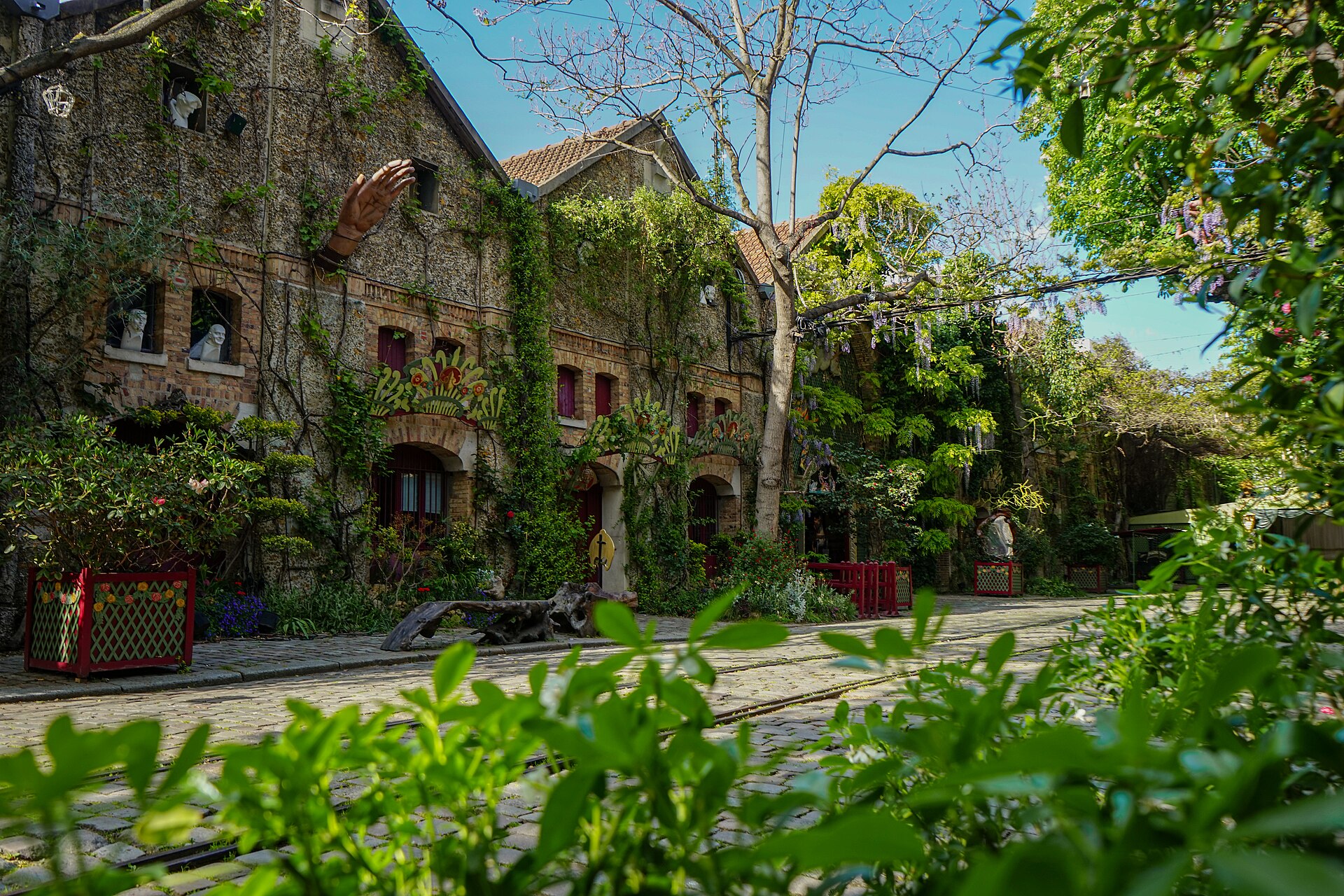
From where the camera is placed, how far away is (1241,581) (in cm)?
236

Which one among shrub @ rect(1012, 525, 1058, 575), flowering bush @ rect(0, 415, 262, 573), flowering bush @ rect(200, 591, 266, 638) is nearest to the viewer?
flowering bush @ rect(0, 415, 262, 573)

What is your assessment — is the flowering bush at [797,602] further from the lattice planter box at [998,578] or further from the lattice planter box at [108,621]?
the lattice planter box at [998,578]

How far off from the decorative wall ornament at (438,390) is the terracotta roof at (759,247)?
33.1 ft

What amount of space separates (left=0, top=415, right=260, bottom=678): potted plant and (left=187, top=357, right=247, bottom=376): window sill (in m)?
3.51

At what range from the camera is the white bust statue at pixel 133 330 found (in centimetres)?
1155

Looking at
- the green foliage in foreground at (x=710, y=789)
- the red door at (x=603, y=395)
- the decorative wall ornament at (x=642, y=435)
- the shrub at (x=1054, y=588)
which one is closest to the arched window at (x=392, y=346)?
the decorative wall ornament at (x=642, y=435)

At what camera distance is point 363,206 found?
534 inches

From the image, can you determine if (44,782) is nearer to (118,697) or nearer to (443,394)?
(118,697)

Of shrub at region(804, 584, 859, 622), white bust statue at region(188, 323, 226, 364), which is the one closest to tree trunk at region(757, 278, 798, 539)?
shrub at region(804, 584, 859, 622)

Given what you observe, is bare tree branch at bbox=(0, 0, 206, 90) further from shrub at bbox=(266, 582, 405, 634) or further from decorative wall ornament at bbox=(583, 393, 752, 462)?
decorative wall ornament at bbox=(583, 393, 752, 462)

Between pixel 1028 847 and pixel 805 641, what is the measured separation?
11.5 m

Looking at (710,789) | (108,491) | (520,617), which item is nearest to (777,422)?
(520,617)

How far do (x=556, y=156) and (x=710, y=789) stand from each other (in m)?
19.7

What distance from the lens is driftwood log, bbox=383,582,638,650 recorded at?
1075 cm
